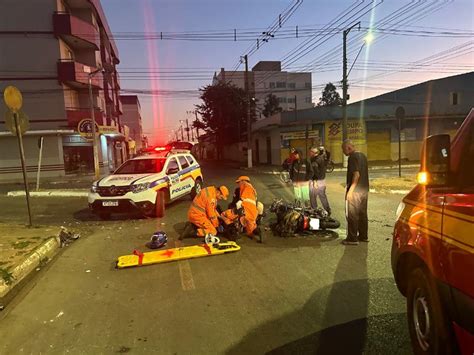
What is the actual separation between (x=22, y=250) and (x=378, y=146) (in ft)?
102

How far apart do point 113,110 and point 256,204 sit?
47.0m

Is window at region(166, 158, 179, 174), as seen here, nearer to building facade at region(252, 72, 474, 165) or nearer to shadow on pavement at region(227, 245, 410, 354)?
shadow on pavement at region(227, 245, 410, 354)

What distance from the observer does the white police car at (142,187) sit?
1039 cm

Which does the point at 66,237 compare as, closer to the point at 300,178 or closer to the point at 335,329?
the point at 300,178

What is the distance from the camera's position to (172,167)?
1217 centimetres

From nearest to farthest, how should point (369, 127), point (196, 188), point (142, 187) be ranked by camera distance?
point (142, 187) < point (196, 188) < point (369, 127)

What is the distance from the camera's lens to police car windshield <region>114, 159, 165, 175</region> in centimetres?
1181

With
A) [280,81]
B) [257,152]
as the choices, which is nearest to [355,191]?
[257,152]

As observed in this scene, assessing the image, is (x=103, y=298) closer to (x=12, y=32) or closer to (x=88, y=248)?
(x=88, y=248)

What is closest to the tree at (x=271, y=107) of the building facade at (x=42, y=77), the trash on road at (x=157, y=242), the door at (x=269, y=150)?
the door at (x=269, y=150)

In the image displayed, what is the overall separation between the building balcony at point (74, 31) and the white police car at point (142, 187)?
2403 centimetres

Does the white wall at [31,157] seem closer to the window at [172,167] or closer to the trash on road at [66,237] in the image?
the window at [172,167]

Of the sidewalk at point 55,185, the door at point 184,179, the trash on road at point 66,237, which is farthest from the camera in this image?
the sidewalk at point 55,185

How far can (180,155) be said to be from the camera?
13336mm
